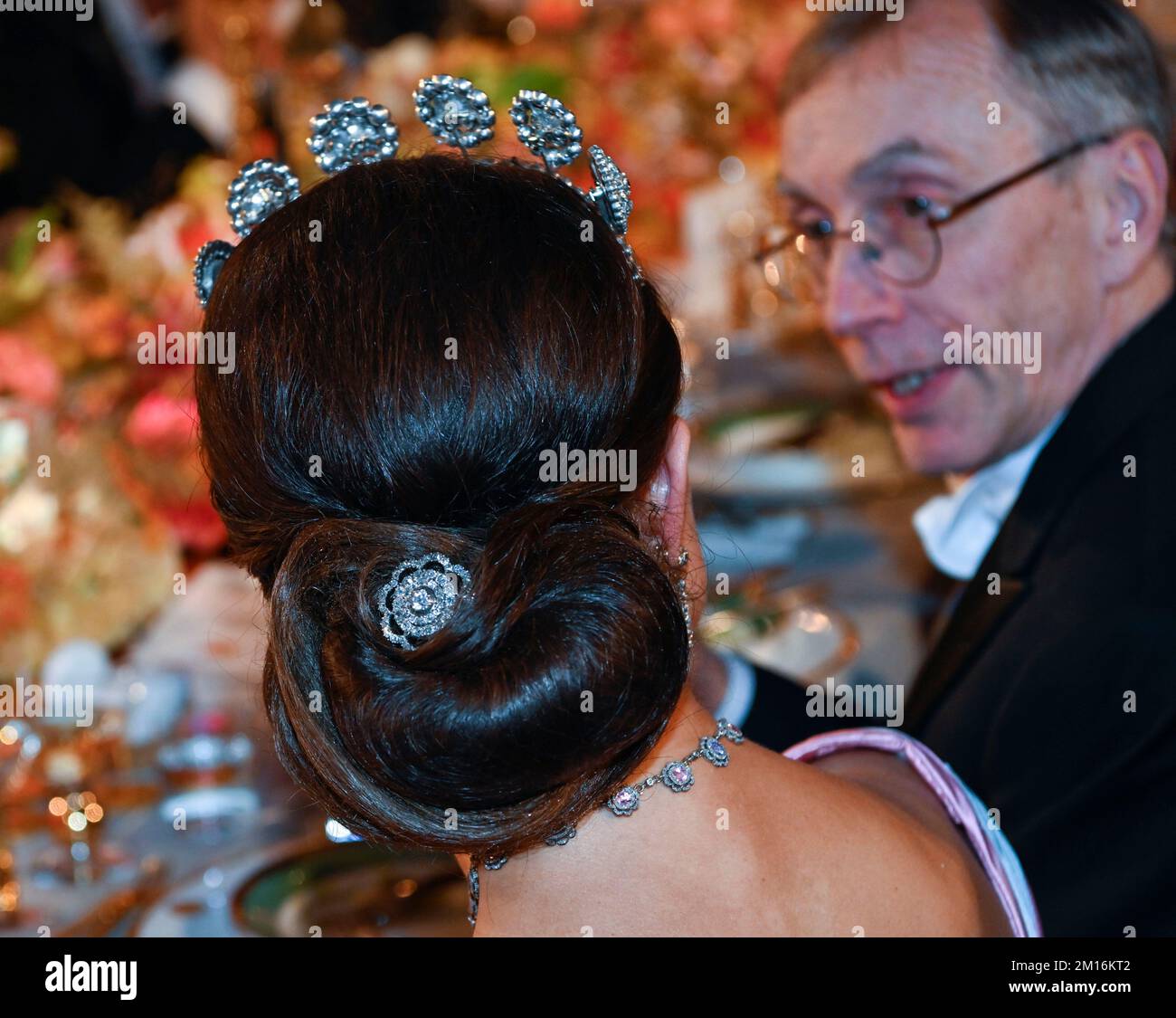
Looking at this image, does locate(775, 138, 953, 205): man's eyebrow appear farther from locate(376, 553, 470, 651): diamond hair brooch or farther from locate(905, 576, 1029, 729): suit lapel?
locate(376, 553, 470, 651): diamond hair brooch

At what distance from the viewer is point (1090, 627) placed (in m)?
1.33

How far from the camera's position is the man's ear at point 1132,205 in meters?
1.63

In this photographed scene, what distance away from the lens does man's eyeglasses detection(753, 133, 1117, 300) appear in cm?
163

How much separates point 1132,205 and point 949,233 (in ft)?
0.76

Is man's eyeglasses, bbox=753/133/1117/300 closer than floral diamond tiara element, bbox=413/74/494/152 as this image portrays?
No

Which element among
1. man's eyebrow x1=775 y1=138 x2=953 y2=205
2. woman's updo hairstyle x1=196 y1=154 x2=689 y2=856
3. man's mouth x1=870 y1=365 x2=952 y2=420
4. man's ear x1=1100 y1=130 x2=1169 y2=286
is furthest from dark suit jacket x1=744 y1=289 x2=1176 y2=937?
woman's updo hairstyle x1=196 y1=154 x2=689 y2=856

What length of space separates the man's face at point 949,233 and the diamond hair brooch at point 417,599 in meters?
1.15

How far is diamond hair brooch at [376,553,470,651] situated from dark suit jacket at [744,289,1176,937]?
0.77 m

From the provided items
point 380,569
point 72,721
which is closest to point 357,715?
point 380,569

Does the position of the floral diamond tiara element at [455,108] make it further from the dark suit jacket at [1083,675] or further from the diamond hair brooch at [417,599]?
the dark suit jacket at [1083,675]

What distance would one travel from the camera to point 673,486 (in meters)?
0.90

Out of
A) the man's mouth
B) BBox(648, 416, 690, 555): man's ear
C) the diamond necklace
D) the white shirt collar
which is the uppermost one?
the man's mouth

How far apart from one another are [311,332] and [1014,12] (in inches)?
49.4
